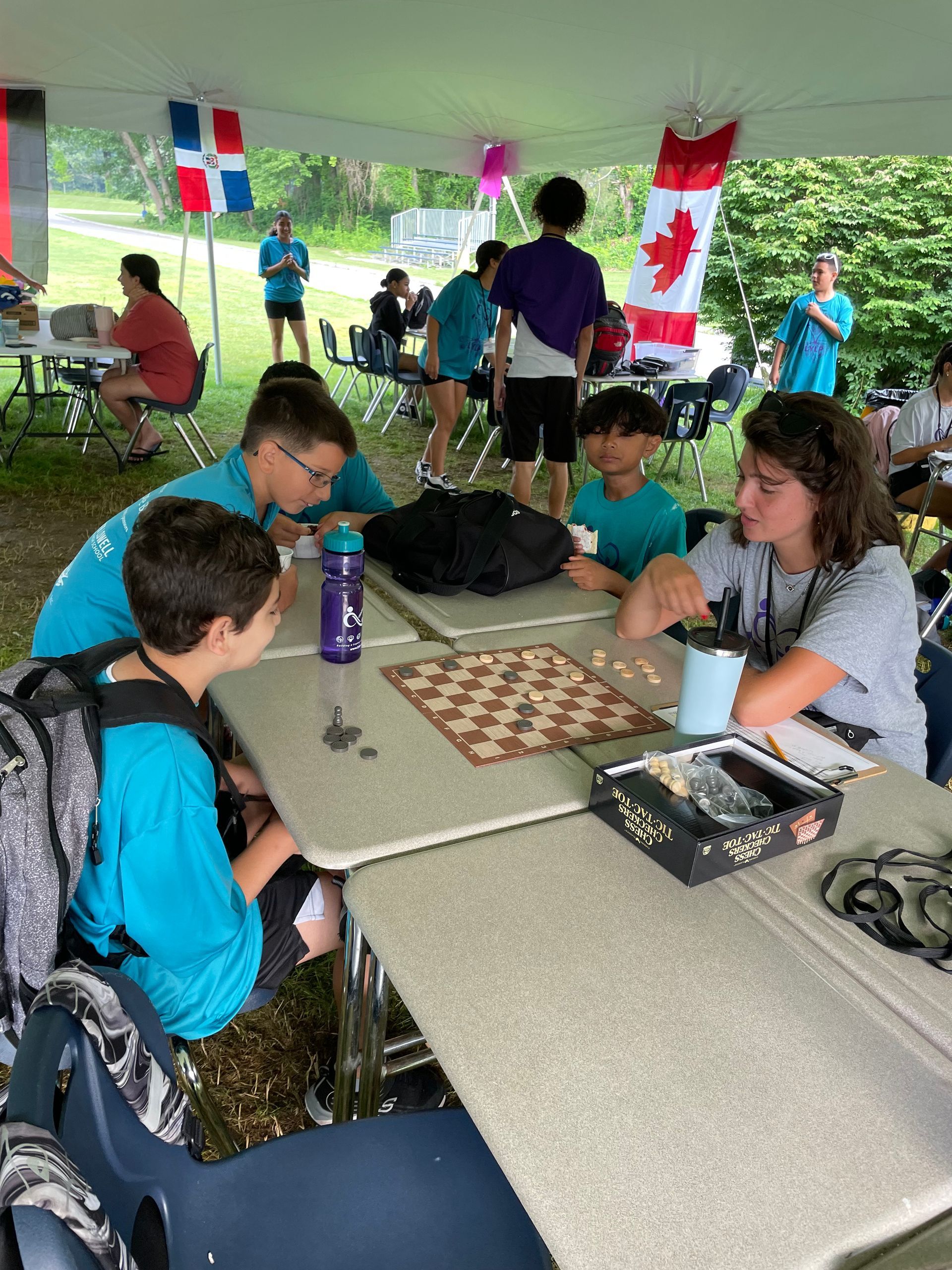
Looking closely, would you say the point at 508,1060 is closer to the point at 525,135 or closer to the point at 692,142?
the point at 692,142

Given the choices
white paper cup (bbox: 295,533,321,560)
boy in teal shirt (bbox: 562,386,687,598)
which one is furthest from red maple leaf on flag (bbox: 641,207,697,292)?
white paper cup (bbox: 295,533,321,560)

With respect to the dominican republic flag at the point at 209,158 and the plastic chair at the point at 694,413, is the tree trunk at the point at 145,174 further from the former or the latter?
the plastic chair at the point at 694,413

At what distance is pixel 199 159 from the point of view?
256 inches

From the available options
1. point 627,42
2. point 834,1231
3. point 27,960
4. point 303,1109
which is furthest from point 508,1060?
point 627,42

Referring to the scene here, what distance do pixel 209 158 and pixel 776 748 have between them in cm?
679

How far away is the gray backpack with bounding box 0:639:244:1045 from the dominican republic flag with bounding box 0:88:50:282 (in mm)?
6719

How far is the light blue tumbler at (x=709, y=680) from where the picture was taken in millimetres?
1332

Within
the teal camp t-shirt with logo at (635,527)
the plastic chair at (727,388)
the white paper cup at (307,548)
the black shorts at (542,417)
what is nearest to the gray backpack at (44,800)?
the white paper cup at (307,548)

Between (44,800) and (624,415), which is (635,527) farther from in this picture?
(44,800)

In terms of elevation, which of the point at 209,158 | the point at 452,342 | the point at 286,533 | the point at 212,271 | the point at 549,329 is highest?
the point at 209,158

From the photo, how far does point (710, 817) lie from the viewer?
1143mm

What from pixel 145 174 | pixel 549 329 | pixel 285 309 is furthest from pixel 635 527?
pixel 145 174

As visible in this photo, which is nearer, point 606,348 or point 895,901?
point 895,901

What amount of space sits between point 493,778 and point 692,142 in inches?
228
